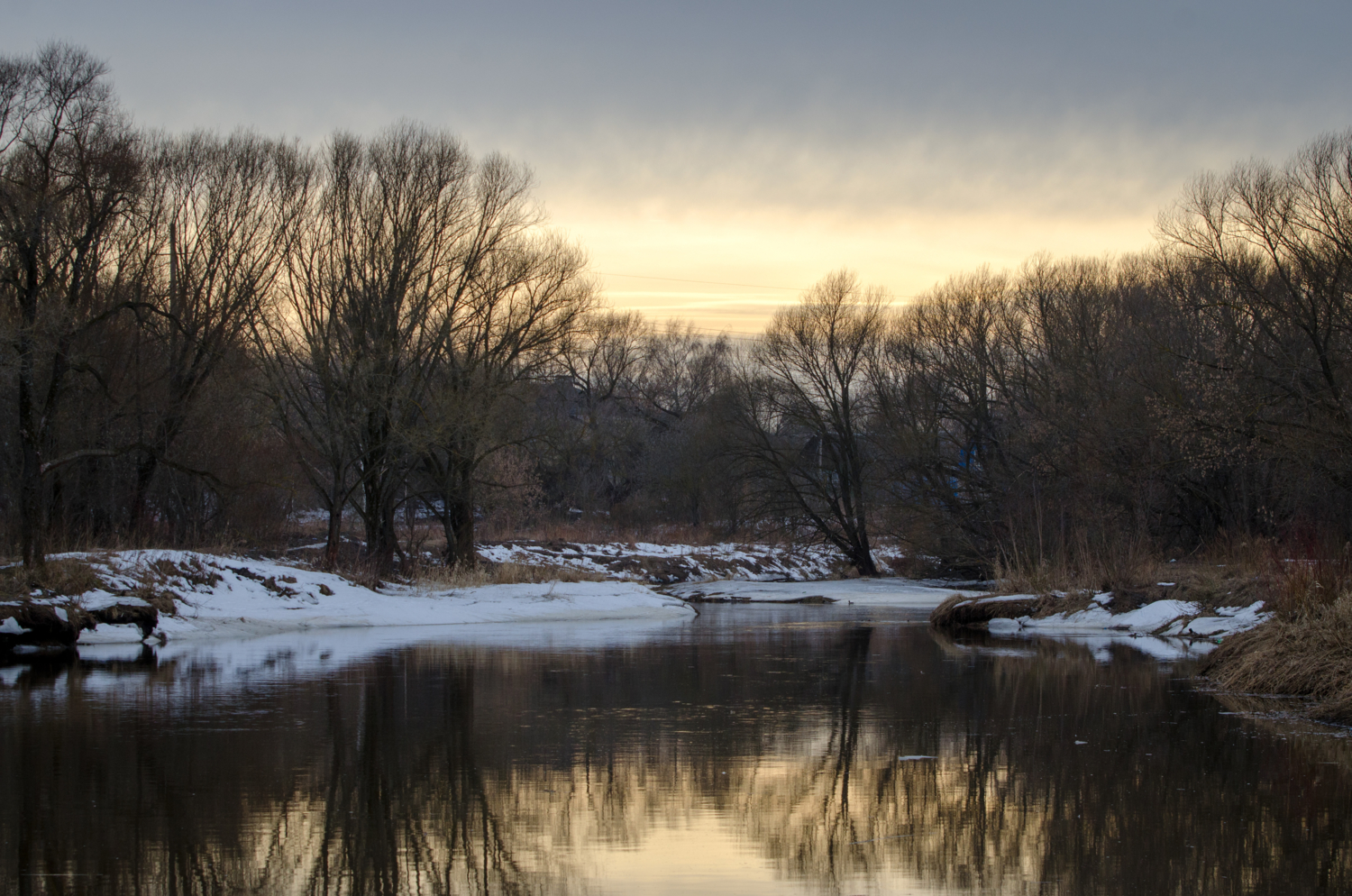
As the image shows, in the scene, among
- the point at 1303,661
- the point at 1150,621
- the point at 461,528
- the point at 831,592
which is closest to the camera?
the point at 1303,661

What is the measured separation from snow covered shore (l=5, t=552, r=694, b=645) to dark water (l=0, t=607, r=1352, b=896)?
18.5ft

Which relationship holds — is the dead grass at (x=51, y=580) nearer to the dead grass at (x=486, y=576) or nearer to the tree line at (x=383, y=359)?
the tree line at (x=383, y=359)

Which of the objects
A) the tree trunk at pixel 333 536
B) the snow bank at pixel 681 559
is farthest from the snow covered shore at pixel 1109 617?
the tree trunk at pixel 333 536

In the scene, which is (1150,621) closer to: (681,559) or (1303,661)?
(1303,661)

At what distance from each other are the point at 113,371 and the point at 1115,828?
27036 millimetres

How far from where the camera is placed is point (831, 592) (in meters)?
42.1

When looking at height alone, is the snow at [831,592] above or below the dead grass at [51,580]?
below

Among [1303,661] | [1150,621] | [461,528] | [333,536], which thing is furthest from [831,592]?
[1303,661]

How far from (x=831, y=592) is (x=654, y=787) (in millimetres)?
34722

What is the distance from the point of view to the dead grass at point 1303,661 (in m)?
11.5

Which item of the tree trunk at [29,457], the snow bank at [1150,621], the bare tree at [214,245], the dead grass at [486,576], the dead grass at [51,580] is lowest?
the snow bank at [1150,621]

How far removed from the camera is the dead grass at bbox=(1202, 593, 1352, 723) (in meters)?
11.5

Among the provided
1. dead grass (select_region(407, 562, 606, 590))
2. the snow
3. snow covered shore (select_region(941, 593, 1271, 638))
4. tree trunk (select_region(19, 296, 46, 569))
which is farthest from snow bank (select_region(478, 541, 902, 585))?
tree trunk (select_region(19, 296, 46, 569))

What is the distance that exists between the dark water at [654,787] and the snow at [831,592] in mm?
23880
